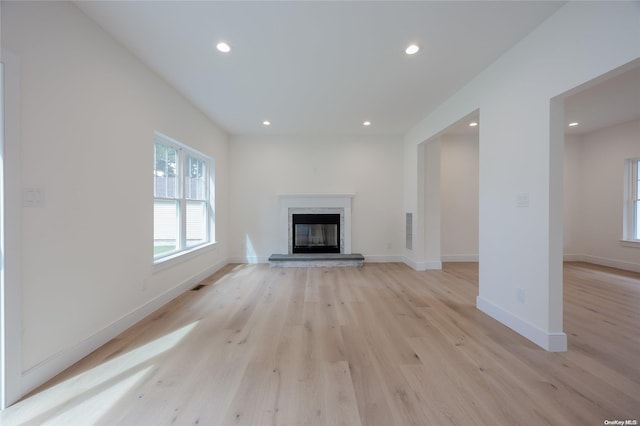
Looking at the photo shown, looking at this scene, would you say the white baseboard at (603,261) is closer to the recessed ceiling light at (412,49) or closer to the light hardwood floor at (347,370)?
the light hardwood floor at (347,370)

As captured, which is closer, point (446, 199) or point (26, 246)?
point (26, 246)

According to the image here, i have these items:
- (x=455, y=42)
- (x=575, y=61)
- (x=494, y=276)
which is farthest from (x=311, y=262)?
(x=575, y=61)

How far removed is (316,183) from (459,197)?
3.01m

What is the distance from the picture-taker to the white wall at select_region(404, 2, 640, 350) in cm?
163

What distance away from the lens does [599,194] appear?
4863 mm

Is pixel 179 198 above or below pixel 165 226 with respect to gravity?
above

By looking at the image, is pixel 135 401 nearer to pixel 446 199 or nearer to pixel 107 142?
pixel 107 142

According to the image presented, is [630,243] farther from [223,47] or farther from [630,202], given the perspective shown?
[223,47]

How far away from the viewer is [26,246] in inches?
59.0

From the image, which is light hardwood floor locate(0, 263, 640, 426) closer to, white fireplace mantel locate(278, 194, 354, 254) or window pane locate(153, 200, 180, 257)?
window pane locate(153, 200, 180, 257)

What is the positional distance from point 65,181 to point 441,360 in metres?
3.01

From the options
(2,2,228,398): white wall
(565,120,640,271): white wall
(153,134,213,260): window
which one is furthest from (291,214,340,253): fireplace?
(565,120,640,271): white wall

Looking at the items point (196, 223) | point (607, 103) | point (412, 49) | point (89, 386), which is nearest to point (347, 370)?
point (89, 386)

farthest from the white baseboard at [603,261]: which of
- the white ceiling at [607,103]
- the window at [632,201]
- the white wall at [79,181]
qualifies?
the white wall at [79,181]
